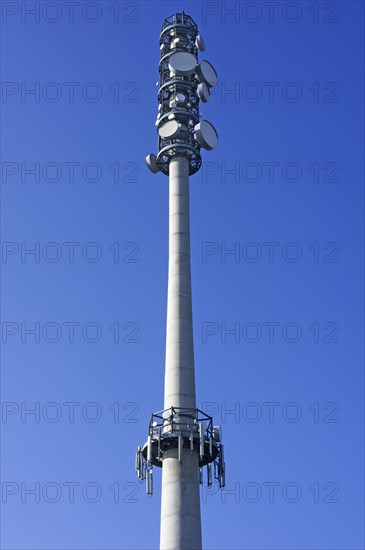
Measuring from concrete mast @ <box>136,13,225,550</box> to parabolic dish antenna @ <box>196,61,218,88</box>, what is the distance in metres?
0.09

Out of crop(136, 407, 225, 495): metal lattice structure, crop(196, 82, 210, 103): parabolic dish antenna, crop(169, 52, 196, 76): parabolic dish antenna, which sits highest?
crop(169, 52, 196, 76): parabolic dish antenna

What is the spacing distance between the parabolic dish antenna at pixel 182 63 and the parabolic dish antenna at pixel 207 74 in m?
0.98

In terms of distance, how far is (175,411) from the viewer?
65.2 m

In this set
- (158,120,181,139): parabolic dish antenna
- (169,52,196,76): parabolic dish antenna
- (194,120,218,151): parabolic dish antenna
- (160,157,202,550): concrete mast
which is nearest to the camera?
(160,157,202,550): concrete mast

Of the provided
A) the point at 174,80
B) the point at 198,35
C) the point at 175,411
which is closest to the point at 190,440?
the point at 175,411

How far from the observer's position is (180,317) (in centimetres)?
6981

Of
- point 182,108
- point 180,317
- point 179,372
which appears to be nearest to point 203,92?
point 182,108

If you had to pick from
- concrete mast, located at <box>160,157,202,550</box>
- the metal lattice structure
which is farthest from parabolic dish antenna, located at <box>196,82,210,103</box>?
the metal lattice structure

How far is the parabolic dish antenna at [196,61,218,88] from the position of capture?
8162 cm

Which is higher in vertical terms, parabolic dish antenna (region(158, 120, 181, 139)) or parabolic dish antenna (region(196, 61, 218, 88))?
parabolic dish antenna (region(196, 61, 218, 88))

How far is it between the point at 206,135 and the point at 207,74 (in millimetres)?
7398

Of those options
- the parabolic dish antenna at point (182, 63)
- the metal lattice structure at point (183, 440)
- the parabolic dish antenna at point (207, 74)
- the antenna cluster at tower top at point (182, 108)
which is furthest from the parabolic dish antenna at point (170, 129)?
the metal lattice structure at point (183, 440)

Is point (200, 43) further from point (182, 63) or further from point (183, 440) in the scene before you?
point (183, 440)

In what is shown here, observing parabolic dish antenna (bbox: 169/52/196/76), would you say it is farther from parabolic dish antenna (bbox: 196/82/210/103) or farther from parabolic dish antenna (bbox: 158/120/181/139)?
parabolic dish antenna (bbox: 158/120/181/139)
